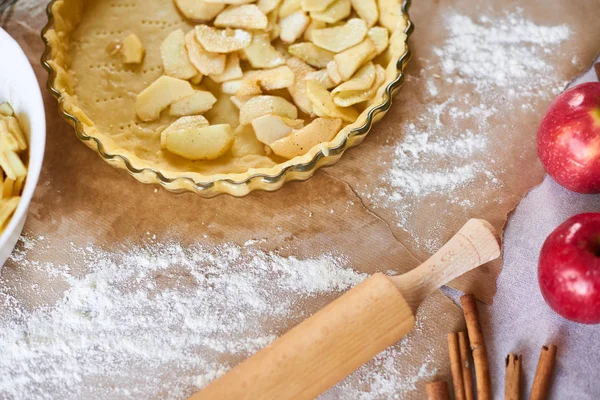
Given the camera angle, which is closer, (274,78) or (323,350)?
(323,350)

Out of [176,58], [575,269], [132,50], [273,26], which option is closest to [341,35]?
[273,26]

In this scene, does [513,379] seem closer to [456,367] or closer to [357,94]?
[456,367]

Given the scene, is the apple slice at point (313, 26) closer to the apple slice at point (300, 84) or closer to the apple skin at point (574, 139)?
the apple slice at point (300, 84)

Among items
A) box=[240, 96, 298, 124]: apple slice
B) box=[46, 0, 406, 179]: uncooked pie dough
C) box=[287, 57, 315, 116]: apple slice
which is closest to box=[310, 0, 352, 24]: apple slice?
box=[46, 0, 406, 179]: uncooked pie dough

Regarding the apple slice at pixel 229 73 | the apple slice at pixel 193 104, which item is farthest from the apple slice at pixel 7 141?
the apple slice at pixel 229 73

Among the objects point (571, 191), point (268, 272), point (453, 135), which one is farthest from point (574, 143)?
point (268, 272)
